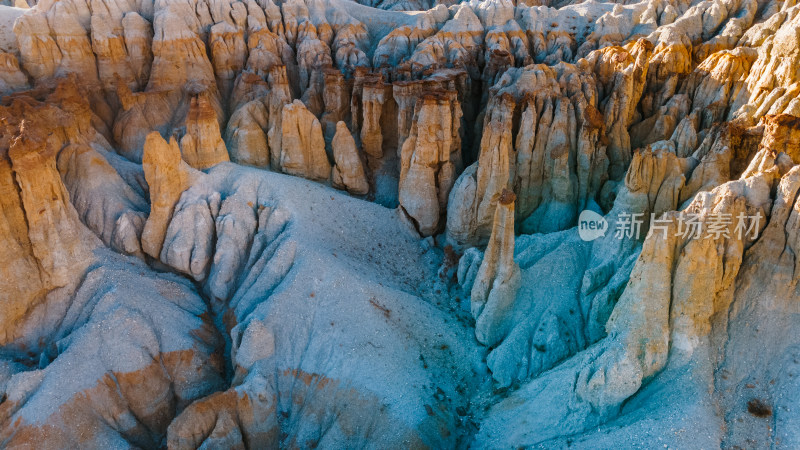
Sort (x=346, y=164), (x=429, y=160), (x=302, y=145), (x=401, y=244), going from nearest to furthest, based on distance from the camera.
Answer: (x=401, y=244)
(x=429, y=160)
(x=302, y=145)
(x=346, y=164)

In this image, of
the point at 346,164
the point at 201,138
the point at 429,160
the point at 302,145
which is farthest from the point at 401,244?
the point at 201,138

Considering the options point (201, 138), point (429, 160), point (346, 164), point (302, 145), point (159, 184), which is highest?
point (201, 138)

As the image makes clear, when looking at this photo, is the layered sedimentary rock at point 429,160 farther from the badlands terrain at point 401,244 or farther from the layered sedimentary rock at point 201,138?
the layered sedimentary rock at point 201,138

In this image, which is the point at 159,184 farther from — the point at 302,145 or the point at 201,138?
the point at 302,145

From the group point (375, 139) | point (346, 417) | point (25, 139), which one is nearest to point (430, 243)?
point (375, 139)

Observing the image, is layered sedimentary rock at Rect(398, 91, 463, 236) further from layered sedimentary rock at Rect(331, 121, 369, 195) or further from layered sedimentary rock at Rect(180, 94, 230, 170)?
layered sedimentary rock at Rect(180, 94, 230, 170)

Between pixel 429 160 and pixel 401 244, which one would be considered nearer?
pixel 401 244

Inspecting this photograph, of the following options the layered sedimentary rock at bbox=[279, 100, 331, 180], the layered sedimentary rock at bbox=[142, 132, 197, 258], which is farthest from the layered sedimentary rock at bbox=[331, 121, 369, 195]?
the layered sedimentary rock at bbox=[142, 132, 197, 258]

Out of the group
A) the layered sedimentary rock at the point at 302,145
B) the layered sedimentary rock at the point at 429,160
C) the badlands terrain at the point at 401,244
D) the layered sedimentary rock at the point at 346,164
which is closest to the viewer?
the badlands terrain at the point at 401,244

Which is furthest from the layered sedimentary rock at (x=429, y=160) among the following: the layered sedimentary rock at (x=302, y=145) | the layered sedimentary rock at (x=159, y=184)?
the layered sedimentary rock at (x=159, y=184)
